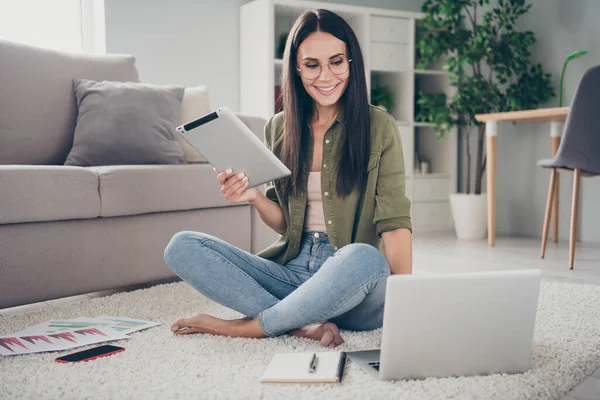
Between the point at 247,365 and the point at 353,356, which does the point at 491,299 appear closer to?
the point at 353,356

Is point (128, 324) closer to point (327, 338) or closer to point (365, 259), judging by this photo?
point (327, 338)

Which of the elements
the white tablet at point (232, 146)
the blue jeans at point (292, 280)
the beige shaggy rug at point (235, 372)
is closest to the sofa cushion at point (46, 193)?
the beige shaggy rug at point (235, 372)

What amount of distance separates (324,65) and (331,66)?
0.7 inches

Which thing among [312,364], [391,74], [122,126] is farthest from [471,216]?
[312,364]

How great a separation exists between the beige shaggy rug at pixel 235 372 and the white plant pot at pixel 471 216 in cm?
241

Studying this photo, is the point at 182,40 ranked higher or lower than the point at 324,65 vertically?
higher

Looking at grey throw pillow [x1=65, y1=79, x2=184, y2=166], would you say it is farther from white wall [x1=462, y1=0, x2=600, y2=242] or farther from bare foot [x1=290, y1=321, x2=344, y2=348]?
white wall [x1=462, y1=0, x2=600, y2=242]

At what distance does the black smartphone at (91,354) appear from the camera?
1513 millimetres

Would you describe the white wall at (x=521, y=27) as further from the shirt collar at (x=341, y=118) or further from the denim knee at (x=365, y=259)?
the denim knee at (x=365, y=259)

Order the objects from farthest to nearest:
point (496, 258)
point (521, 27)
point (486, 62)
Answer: point (521, 27)
point (486, 62)
point (496, 258)

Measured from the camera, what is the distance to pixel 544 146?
14.6ft

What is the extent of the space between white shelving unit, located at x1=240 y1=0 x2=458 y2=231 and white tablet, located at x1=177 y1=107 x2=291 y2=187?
2685 mm

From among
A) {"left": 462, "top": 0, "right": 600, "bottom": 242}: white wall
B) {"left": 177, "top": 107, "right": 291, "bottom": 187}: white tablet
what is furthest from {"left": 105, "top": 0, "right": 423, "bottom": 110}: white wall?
{"left": 177, "top": 107, "right": 291, "bottom": 187}: white tablet

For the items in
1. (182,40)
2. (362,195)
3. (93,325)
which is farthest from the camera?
Answer: (182,40)
